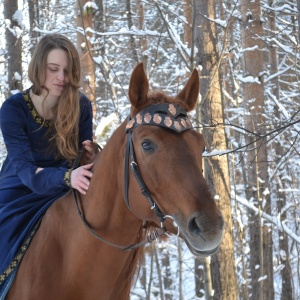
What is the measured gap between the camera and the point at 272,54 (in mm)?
14055

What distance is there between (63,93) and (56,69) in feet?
0.52

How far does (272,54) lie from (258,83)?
13.0 ft

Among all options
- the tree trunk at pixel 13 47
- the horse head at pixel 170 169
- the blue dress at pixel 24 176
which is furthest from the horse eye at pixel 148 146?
the tree trunk at pixel 13 47

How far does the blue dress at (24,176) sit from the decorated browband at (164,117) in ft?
2.15

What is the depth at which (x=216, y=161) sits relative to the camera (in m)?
7.08

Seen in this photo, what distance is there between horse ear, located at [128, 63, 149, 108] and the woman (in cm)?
74

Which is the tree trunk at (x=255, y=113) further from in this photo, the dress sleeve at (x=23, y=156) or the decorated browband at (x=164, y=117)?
the decorated browband at (x=164, y=117)

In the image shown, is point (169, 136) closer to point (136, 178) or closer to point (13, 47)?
Answer: point (136, 178)

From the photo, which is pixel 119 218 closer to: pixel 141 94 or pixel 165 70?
pixel 141 94

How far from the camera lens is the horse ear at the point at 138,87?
111 inches

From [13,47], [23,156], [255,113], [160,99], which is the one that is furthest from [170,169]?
[255,113]

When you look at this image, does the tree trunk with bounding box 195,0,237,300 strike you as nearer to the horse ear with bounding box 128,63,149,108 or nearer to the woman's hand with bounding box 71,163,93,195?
the woman's hand with bounding box 71,163,93,195

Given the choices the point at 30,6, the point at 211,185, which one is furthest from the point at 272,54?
the point at 211,185

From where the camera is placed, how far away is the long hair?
11.7 ft
